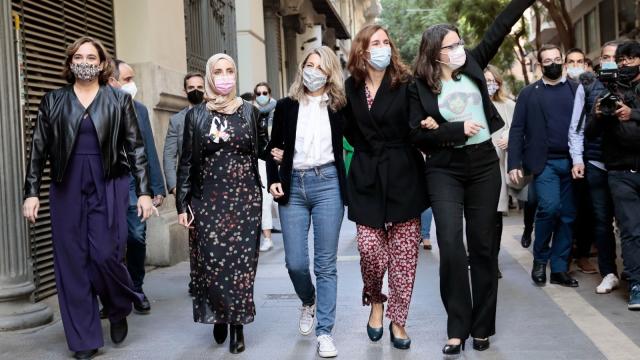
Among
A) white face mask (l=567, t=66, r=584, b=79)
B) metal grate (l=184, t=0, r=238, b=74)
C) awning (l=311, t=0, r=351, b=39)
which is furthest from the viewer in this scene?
awning (l=311, t=0, r=351, b=39)

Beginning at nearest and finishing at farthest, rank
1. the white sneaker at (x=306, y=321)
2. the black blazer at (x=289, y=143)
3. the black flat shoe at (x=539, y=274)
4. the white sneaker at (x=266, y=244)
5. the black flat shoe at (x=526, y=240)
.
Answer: the black blazer at (x=289, y=143) → the white sneaker at (x=306, y=321) → the black flat shoe at (x=539, y=274) → the black flat shoe at (x=526, y=240) → the white sneaker at (x=266, y=244)

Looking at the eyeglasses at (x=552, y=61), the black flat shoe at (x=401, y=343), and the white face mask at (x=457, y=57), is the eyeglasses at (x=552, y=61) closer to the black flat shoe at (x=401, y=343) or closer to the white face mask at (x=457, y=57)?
the white face mask at (x=457, y=57)

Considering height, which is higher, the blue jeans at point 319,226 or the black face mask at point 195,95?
the black face mask at point 195,95

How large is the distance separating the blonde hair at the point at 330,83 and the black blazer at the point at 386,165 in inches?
4.2

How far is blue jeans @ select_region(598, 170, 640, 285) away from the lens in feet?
21.6

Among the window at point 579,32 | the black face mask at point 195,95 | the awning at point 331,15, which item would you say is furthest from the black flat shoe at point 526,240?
the window at point 579,32

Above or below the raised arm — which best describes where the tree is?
above

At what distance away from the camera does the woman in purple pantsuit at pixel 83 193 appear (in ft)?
17.7

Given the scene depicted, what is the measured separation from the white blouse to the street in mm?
1225

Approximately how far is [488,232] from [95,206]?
2.53m

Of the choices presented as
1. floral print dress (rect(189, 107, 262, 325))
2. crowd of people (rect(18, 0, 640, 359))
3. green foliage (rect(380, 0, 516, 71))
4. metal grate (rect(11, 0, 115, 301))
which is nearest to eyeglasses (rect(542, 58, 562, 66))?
crowd of people (rect(18, 0, 640, 359))

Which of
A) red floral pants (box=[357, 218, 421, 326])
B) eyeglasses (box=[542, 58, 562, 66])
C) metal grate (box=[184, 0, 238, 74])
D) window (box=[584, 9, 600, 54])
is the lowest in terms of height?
red floral pants (box=[357, 218, 421, 326])

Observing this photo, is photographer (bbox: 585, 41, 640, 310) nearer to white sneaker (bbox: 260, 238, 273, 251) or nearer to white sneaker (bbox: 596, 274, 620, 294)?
white sneaker (bbox: 596, 274, 620, 294)

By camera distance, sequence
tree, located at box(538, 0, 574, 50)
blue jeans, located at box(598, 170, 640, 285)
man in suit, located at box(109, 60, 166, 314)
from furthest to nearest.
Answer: tree, located at box(538, 0, 574, 50), man in suit, located at box(109, 60, 166, 314), blue jeans, located at box(598, 170, 640, 285)
